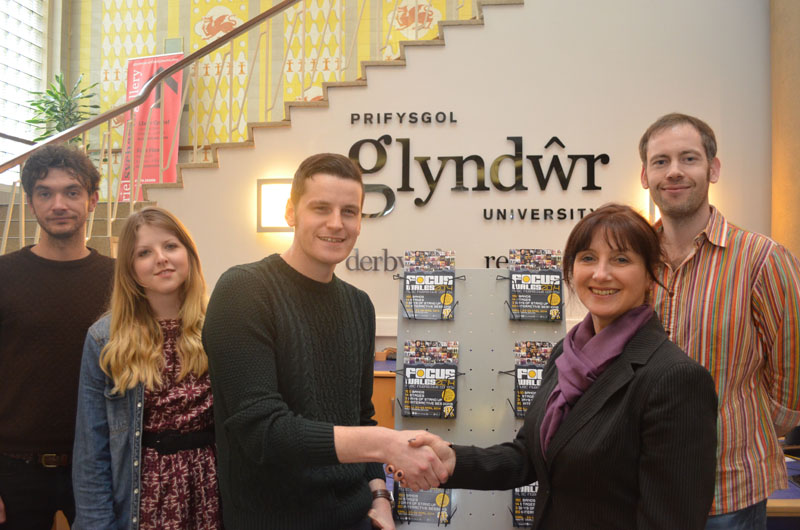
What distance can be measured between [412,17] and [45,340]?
5619 mm

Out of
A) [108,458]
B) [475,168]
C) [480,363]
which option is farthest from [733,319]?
[475,168]

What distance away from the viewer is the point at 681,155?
5.15ft

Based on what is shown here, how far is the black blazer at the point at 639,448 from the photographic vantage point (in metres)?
1.08

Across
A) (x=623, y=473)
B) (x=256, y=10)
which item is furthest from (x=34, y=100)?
(x=623, y=473)

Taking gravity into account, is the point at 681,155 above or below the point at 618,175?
below

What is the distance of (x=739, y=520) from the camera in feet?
4.69

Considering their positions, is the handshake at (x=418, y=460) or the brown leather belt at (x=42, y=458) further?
the brown leather belt at (x=42, y=458)

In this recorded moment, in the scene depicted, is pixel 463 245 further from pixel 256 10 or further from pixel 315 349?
pixel 256 10

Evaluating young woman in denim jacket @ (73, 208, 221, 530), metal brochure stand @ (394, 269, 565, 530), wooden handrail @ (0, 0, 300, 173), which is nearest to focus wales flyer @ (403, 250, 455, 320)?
metal brochure stand @ (394, 269, 565, 530)

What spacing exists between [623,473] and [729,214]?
143 inches

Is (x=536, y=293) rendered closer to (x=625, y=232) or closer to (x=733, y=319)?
(x=733, y=319)

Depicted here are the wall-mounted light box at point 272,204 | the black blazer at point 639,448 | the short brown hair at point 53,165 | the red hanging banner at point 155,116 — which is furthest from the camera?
the red hanging banner at point 155,116

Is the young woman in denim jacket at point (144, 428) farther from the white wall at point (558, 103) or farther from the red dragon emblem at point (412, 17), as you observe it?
the red dragon emblem at point (412, 17)

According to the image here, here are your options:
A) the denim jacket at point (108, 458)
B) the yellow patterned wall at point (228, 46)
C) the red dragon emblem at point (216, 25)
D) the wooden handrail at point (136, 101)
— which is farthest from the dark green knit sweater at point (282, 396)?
the red dragon emblem at point (216, 25)
